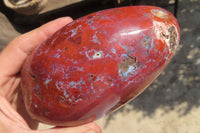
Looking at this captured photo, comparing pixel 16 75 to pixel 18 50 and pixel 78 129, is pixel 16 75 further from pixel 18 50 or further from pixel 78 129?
pixel 78 129

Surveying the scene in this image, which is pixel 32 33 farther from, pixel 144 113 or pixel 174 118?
pixel 174 118

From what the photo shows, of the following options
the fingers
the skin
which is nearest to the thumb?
the skin

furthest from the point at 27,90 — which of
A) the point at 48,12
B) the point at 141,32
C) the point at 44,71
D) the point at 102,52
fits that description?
the point at 48,12

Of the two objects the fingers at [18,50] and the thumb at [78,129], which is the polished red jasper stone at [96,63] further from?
the fingers at [18,50]

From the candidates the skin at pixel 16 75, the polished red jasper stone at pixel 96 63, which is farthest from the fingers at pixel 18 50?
the polished red jasper stone at pixel 96 63

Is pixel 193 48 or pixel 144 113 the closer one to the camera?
pixel 144 113

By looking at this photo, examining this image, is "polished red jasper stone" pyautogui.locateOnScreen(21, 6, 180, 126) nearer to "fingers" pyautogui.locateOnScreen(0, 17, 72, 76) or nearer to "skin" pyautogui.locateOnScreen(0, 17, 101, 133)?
"skin" pyautogui.locateOnScreen(0, 17, 101, 133)
